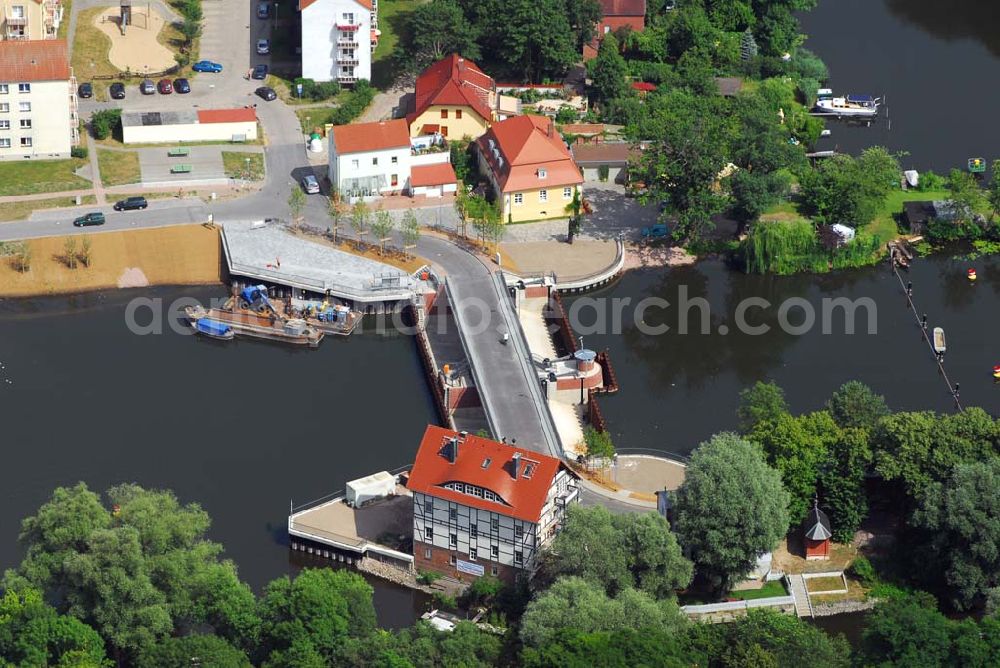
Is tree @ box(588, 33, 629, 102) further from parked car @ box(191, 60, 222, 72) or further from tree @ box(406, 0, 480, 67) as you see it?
parked car @ box(191, 60, 222, 72)

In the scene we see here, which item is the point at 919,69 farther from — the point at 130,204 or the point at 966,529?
the point at 966,529

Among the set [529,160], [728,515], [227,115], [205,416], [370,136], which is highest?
[370,136]

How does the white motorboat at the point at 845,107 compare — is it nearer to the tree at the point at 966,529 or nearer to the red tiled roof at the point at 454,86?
the red tiled roof at the point at 454,86

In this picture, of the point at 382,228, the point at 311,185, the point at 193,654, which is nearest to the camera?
the point at 193,654

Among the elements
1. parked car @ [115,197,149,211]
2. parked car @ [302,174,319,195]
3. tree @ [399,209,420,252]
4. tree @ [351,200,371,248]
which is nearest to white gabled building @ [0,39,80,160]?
parked car @ [115,197,149,211]

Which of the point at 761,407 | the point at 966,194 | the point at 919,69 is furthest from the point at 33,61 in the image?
the point at 919,69

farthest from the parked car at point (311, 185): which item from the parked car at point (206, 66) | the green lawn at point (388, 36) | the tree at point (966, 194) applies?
the tree at point (966, 194)

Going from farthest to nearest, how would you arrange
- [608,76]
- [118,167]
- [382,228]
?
[608,76] < [118,167] < [382,228]
